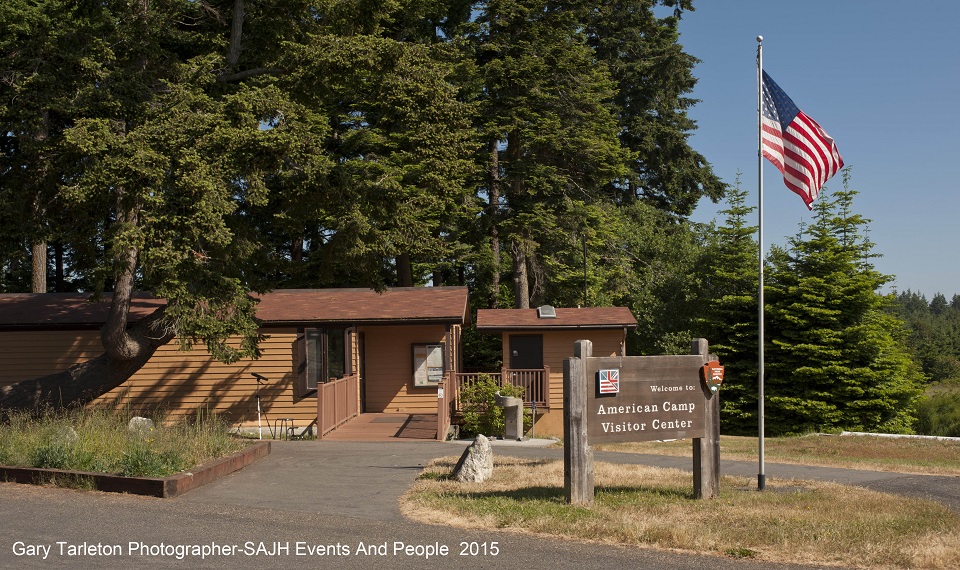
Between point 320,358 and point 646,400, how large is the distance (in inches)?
451

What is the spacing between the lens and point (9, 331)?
2066 centimetres

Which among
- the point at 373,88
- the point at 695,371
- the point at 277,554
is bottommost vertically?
the point at 277,554

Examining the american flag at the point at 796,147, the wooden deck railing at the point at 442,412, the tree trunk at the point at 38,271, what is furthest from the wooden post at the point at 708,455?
the tree trunk at the point at 38,271

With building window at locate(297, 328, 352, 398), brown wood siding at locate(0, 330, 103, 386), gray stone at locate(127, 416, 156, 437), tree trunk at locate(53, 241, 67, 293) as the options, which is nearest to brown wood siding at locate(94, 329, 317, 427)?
building window at locate(297, 328, 352, 398)

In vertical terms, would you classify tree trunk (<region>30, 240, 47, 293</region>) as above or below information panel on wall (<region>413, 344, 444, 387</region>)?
above

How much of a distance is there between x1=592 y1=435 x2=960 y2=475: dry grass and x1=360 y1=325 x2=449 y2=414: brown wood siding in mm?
6101

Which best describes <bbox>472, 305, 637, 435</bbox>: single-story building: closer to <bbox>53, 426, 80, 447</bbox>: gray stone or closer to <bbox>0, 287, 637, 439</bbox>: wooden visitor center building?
<bbox>0, 287, 637, 439</bbox>: wooden visitor center building

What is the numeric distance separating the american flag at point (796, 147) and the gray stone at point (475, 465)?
18.4 feet

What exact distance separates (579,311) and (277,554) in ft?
59.1

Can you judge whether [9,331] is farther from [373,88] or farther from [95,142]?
[373,88]

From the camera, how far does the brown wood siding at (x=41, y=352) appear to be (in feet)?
67.6

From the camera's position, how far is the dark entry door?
24000 millimetres

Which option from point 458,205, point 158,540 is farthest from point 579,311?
point 158,540

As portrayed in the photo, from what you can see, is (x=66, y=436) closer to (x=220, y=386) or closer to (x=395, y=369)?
(x=220, y=386)
